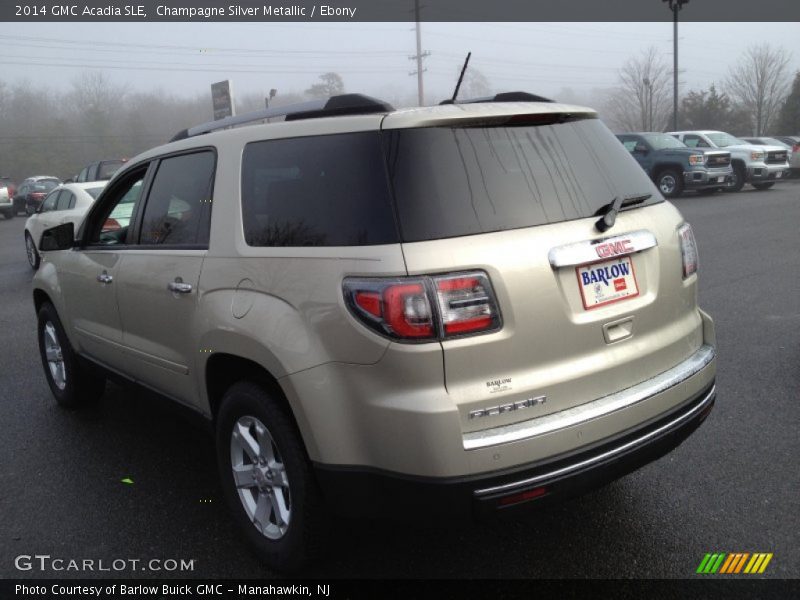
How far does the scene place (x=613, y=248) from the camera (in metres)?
2.67

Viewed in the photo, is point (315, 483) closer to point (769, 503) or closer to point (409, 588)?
point (409, 588)

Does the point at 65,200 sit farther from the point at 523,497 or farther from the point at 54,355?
the point at 523,497

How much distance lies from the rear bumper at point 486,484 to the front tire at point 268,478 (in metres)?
0.15

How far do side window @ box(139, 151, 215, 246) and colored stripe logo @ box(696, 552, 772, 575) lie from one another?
→ 7.99 feet

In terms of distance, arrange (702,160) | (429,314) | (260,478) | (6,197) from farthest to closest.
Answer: (6,197)
(702,160)
(260,478)
(429,314)

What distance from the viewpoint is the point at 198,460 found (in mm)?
4055

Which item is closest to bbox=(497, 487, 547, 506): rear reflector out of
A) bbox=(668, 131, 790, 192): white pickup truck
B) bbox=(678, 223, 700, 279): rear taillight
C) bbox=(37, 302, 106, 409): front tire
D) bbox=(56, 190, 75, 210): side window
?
bbox=(678, 223, 700, 279): rear taillight

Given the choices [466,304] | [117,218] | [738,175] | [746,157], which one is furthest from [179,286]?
[738,175]

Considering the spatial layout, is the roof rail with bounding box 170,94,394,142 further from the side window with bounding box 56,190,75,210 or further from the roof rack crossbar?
the side window with bounding box 56,190,75,210

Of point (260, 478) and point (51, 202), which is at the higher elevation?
point (51, 202)

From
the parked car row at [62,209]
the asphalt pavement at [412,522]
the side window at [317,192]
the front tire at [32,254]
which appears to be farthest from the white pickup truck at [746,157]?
the side window at [317,192]

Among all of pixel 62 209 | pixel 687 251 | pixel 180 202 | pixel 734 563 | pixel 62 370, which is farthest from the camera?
pixel 62 209

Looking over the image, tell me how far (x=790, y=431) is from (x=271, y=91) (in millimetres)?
43306

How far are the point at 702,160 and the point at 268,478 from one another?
20064 millimetres
